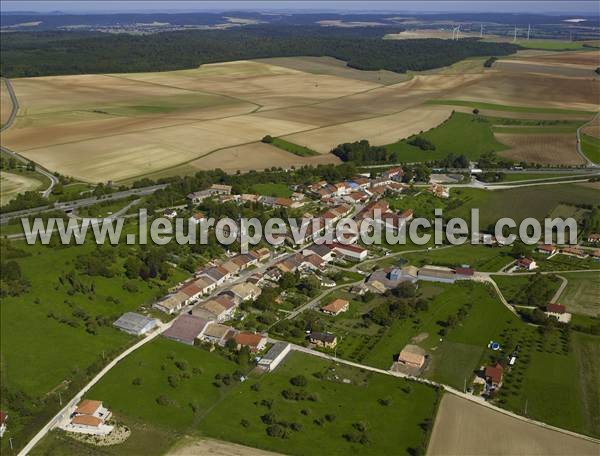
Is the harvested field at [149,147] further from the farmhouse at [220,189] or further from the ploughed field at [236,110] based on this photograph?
the farmhouse at [220,189]

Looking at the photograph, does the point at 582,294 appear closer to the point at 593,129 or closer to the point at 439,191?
the point at 439,191

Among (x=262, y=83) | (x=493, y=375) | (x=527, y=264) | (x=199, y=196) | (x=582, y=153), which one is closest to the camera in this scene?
(x=493, y=375)

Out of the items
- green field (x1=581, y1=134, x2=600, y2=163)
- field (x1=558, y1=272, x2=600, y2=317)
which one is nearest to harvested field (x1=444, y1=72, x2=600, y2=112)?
green field (x1=581, y1=134, x2=600, y2=163)

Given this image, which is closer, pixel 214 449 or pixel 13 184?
pixel 214 449

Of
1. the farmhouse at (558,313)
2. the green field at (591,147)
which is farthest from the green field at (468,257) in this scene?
the green field at (591,147)

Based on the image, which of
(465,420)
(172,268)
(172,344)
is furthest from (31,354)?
(465,420)

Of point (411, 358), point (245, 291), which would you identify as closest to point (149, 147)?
point (245, 291)

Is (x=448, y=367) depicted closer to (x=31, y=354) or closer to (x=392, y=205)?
(x=31, y=354)
